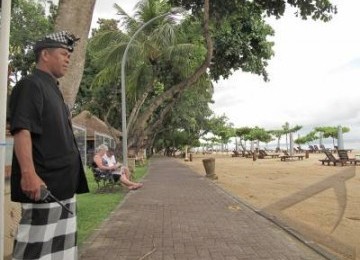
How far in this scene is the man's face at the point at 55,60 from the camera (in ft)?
12.2

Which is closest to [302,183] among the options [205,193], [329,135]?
[205,193]

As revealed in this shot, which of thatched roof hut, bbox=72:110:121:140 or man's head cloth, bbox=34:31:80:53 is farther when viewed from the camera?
thatched roof hut, bbox=72:110:121:140

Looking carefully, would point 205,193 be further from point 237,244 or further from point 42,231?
point 42,231

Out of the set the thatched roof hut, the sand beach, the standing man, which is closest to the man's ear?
the standing man

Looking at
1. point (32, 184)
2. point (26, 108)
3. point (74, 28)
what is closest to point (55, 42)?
point (26, 108)

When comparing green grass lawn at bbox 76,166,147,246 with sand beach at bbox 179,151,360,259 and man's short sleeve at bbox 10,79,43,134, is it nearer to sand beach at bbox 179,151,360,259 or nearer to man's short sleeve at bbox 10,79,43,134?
sand beach at bbox 179,151,360,259

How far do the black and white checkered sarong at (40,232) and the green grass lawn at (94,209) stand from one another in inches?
156

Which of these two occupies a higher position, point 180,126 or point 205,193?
point 180,126

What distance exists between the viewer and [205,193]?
1554 centimetres

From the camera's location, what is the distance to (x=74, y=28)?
6.26 metres

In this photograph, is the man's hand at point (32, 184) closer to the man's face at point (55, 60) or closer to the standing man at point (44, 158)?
the standing man at point (44, 158)

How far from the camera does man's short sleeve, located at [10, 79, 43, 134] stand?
3367 millimetres

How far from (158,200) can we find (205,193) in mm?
2357

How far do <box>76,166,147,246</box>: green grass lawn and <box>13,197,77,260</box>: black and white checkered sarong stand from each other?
3.97m
